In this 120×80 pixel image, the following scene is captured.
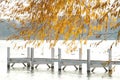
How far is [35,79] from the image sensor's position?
29.5 m

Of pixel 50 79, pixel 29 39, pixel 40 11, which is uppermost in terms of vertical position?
pixel 40 11

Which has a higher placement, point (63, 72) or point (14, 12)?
point (14, 12)

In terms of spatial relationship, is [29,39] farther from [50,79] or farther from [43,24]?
[50,79]

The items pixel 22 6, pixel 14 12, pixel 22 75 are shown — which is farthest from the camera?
pixel 22 75

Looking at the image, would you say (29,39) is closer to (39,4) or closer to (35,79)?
(39,4)

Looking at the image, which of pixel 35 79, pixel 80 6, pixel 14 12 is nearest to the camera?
pixel 80 6

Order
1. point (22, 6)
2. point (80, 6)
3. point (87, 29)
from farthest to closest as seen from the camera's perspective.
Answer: point (22, 6), point (87, 29), point (80, 6)

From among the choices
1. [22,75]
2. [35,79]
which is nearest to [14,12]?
[35,79]

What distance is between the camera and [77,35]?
7293 mm

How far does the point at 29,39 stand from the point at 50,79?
72.3 ft

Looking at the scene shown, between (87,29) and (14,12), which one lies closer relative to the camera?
(87,29)

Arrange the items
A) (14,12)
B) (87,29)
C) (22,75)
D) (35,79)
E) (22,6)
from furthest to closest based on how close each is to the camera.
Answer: (22,75) → (35,79) → (14,12) → (22,6) → (87,29)

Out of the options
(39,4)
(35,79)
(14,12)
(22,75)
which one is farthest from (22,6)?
(22,75)

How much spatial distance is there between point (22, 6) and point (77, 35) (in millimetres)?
1651
